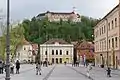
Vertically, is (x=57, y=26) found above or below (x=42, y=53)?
above

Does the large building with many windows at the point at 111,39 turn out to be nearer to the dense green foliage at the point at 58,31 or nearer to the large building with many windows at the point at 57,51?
the large building with many windows at the point at 57,51

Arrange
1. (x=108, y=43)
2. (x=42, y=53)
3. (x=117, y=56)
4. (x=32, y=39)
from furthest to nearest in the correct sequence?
1. (x=32, y=39)
2. (x=42, y=53)
3. (x=108, y=43)
4. (x=117, y=56)

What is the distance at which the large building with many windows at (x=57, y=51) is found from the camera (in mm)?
163250

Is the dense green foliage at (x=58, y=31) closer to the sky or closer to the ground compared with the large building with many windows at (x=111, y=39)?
closer to the sky

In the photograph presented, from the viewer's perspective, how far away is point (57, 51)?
164 m

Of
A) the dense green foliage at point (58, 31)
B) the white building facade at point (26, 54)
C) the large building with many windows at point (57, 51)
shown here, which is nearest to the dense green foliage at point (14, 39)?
the large building with many windows at point (57, 51)

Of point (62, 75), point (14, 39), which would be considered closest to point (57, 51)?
point (14, 39)

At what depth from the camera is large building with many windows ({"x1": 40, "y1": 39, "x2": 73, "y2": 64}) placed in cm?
16325

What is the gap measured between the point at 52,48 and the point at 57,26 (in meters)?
31.6

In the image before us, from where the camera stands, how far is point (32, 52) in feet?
554

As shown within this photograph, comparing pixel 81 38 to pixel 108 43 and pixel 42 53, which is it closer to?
pixel 42 53

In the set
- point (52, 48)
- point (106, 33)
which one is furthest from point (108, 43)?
point (52, 48)

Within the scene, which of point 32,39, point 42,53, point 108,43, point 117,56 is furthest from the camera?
point 32,39

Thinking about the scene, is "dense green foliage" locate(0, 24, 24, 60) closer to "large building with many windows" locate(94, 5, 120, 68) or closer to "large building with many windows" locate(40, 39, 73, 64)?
"large building with many windows" locate(94, 5, 120, 68)
